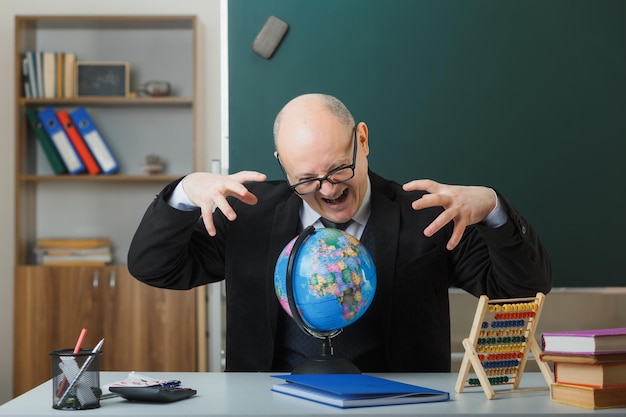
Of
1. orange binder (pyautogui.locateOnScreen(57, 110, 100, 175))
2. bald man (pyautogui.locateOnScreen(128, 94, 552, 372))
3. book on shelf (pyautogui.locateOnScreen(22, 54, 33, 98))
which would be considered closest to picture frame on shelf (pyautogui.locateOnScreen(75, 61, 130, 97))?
orange binder (pyautogui.locateOnScreen(57, 110, 100, 175))

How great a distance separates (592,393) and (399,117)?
2.08m

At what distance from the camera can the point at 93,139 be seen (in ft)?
17.0

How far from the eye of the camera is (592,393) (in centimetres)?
155

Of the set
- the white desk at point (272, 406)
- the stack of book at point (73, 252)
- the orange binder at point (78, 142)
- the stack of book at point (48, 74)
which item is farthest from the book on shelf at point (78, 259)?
the white desk at point (272, 406)

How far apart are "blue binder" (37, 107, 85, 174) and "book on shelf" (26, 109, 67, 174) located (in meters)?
0.02

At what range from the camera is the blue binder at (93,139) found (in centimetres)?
516

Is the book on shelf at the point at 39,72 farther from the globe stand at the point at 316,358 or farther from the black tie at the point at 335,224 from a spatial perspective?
the globe stand at the point at 316,358

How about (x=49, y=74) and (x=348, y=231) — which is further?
(x=49, y=74)

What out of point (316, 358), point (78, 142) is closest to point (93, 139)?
point (78, 142)

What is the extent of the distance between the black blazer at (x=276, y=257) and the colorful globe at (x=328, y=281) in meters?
0.48

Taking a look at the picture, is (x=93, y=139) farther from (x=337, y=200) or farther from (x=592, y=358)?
(x=592, y=358)

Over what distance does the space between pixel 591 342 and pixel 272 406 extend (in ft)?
1.95

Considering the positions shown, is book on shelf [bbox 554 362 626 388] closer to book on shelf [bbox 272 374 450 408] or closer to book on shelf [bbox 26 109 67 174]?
book on shelf [bbox 272 374 450 408]

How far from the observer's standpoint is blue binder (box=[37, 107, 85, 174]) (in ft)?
16.8
